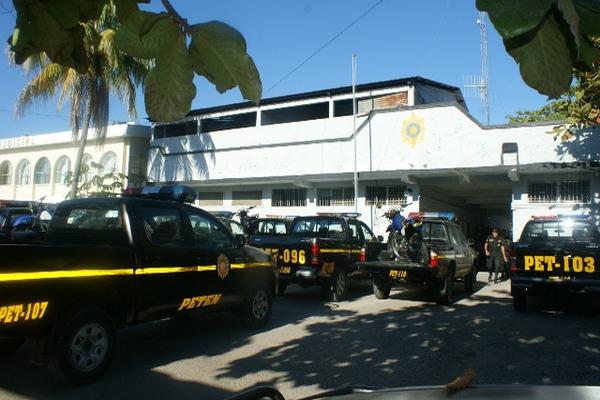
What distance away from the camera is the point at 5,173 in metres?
33.3

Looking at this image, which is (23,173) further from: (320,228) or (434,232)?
(434,232)

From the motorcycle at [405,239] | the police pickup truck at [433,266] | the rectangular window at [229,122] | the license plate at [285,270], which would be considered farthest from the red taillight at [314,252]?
the rectangular window at [229,122]

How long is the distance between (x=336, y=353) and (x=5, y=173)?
110 ft

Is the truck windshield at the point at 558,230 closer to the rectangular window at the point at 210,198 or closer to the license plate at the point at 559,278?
the license plate at the point at 559,278

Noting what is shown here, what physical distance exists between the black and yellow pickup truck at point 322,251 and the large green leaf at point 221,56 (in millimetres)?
8672

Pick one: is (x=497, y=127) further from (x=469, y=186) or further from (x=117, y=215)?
(x=117, y=215)

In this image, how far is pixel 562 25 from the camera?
1176mm

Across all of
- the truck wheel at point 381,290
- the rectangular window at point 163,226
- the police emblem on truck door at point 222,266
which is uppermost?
the rectangular window at point 163,226

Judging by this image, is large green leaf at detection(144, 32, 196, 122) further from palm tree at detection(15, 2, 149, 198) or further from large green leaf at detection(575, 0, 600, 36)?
palm tree at detection(15, 2, 149, 198)

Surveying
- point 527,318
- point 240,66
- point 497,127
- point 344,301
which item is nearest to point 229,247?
point 344,301

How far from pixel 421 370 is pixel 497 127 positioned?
1337 cm

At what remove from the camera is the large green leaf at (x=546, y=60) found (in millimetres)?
1188

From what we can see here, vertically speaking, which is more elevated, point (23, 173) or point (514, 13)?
point (23, 173)

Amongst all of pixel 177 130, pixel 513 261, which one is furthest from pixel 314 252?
pixel 177 130
